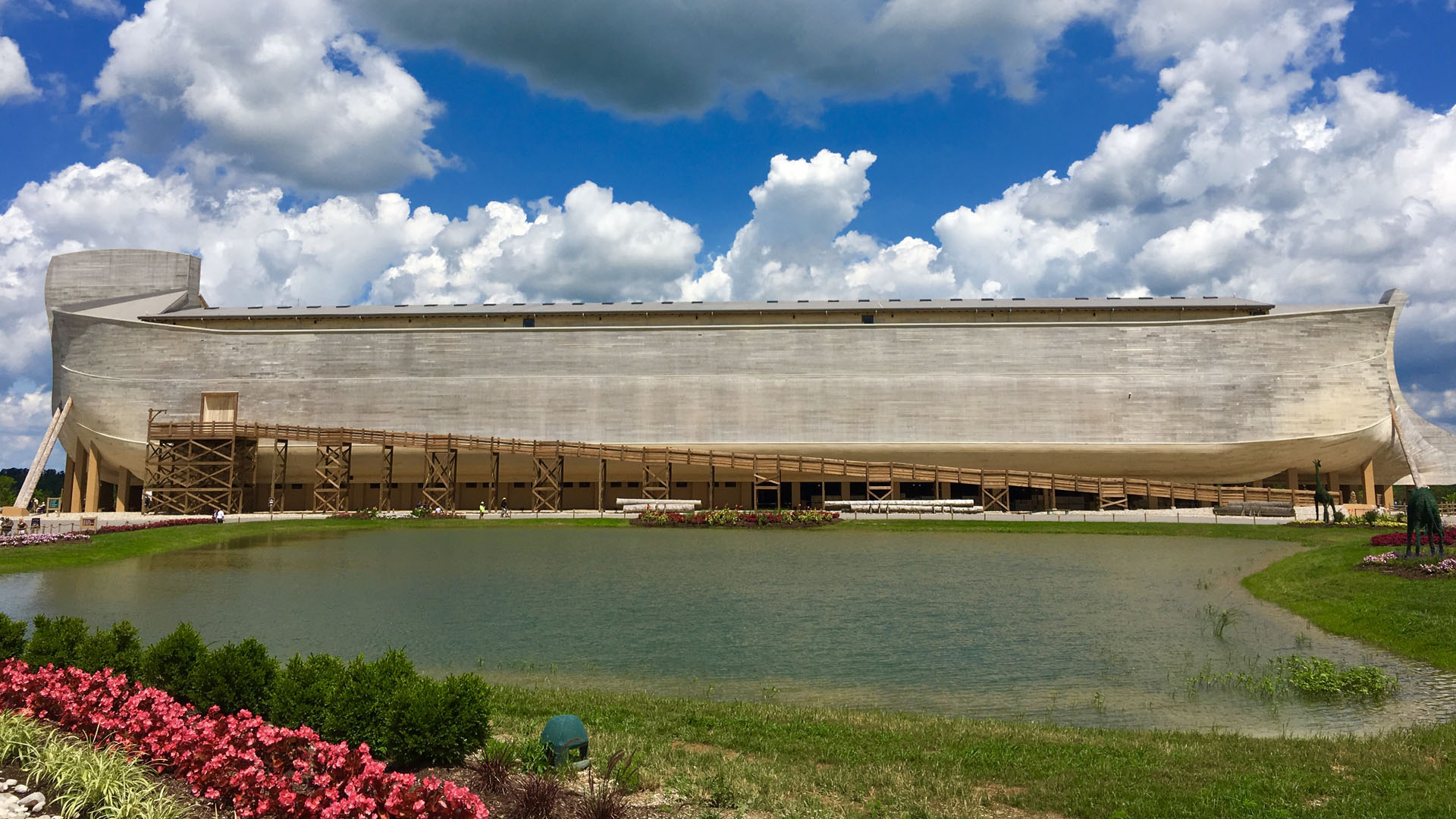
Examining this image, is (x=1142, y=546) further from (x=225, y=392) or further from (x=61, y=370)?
(x=61, y=370)

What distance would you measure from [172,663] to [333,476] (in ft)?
174

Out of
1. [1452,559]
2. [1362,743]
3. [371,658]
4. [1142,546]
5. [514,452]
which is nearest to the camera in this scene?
[1362,743]

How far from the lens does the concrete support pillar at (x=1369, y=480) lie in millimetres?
53812

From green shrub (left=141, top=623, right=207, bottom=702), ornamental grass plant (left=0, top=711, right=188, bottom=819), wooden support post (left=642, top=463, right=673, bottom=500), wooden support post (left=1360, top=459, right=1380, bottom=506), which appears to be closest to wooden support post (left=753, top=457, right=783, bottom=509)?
wooden support post (left=642, top=463, right=673, bottom=500)

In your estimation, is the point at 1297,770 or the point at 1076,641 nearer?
the point at 1297,770

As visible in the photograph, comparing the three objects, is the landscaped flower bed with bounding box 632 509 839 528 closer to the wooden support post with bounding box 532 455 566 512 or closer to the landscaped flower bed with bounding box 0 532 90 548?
the wooden support post with bounding box 532 455 566 512

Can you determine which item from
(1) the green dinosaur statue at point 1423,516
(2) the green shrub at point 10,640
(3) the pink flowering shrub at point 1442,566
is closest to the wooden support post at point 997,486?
(1) the green dinosaur statue at point 1423,516

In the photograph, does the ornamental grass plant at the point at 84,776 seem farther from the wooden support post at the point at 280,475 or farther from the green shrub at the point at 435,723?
the wooden support post at the point at 280,475

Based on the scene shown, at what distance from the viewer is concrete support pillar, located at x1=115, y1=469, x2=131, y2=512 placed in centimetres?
5822

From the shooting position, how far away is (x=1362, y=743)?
802 cm

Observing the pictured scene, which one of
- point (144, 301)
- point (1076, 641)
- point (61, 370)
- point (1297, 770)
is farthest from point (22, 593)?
point (144, 301)

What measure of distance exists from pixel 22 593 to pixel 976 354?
50.6 m

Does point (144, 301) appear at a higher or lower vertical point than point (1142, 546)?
higher

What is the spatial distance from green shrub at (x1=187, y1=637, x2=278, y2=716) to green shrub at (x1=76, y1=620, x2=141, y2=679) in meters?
1.13
